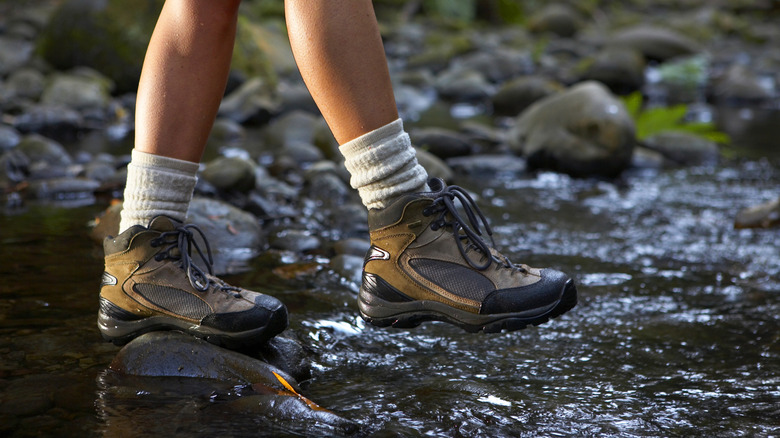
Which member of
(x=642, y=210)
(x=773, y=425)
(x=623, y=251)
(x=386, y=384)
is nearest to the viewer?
(x=773, y=425)

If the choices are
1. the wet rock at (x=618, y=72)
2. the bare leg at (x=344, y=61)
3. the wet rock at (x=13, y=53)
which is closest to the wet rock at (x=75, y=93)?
the wet rock at (x=13, y=53)

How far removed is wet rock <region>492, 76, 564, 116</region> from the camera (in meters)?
9.70

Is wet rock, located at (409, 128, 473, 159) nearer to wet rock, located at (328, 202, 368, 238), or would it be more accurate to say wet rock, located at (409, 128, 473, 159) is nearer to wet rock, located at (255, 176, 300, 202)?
wet rock, located at (255, 176, 300, 202)

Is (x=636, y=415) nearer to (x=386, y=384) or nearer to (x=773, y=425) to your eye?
(x=773, y=425)

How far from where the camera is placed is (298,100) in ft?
29.7

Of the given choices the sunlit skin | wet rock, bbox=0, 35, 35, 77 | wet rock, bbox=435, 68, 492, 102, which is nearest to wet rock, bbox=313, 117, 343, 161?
the sunlit skin

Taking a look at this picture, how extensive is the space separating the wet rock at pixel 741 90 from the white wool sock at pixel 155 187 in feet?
35.0

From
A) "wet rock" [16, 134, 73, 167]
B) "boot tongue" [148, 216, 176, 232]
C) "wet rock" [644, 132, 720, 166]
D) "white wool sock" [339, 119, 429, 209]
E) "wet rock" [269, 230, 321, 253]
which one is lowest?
"wet rock" [16, 134, 73, 167]

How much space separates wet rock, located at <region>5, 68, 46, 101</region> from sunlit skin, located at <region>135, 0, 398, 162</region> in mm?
6820

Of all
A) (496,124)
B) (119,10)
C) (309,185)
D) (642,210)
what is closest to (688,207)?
(642,210)

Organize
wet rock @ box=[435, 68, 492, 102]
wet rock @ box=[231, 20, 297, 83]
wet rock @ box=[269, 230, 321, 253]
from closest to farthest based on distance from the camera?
wet rock @ box=[269, 230, 321, 253] < wet rock @ box=[231, 20, 297, 83] < wet rock @ box=[435, 68, 492, 102]

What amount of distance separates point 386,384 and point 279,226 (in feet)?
7.04

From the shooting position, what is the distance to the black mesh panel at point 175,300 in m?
2.12

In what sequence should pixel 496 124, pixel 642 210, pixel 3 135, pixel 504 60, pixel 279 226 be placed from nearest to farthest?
pixel 279 226, pixel 642 210, pixel 3 135, pixel 496 124, pixel 504 60
